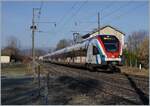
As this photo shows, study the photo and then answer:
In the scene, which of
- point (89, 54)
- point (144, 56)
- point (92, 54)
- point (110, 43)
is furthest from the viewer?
point (144, 56)

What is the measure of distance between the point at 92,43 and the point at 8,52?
3022 inches

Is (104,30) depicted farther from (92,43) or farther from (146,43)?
(92,43)

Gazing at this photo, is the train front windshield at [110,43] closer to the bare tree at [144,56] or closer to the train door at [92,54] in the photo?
the train door at [92,54]

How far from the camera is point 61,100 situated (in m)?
14.8

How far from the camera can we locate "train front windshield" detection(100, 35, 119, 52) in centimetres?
3391

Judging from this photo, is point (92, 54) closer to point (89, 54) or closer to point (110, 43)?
point (89, 54)

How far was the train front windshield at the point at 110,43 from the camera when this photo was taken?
1335 inches

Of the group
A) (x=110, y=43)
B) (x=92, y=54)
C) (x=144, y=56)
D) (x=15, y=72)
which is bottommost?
(x=15, y=72)

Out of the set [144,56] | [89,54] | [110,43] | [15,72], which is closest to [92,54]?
[89,54]

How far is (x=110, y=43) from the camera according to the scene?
34281mm

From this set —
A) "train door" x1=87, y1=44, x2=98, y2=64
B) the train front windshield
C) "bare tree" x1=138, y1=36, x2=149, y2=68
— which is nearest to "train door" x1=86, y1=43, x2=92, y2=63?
"train door" x1=87, y1=44, x2=98, y2=64

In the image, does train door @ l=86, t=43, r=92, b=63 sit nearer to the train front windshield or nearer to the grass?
the train front windshield

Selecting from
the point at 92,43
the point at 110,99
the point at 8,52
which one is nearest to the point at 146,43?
the point at 92,43

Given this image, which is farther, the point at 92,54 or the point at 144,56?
the point at 144,56
